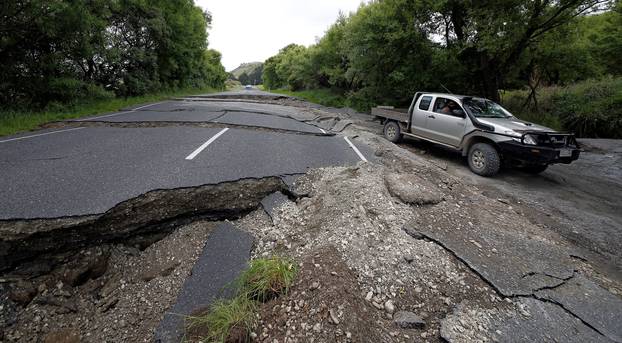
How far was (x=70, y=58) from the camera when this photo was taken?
11031 mm

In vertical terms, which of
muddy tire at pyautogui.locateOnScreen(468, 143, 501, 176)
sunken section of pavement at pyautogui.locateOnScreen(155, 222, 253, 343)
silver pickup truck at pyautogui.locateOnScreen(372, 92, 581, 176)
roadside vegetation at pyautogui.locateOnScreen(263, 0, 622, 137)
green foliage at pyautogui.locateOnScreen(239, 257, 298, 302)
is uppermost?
roadside vegetation at pyautogui.locateOnScreen(263, 0, 622, 137)

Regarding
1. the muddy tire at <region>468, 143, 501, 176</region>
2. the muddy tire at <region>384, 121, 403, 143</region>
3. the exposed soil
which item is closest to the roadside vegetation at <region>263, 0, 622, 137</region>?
the muddy tire at <region>384, 121, 403, 143</region>

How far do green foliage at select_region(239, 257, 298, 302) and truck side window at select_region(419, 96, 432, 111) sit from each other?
7.13 m

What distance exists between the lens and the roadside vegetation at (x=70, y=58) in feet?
28.4

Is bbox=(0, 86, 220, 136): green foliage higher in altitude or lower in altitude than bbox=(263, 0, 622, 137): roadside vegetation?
lower

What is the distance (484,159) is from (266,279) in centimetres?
606

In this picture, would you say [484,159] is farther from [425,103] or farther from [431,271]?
[431,271]

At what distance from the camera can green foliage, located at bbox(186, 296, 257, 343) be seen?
6.34ft

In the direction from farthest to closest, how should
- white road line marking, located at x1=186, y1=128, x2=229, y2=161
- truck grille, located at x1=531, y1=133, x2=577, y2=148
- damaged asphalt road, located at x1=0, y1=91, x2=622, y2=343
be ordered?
truck grille, located at x1=531, y1=133, x2=577, y2=148
white road line marking, located at x1=186, y1=128, x2=229, y2=161
damaged asphalt road, located at x1=0, y1=91, x2=622, y2=343

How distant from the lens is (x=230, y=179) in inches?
162

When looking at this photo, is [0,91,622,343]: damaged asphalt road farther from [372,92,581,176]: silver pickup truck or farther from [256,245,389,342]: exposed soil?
[372,92,581,176]: silver pickup truck

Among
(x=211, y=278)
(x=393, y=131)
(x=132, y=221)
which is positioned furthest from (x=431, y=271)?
(x=393, y=131)

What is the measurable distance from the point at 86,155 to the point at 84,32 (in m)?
9.71

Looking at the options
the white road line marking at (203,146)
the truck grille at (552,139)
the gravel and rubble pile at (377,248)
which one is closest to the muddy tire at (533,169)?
the truck grille at (552,139)
